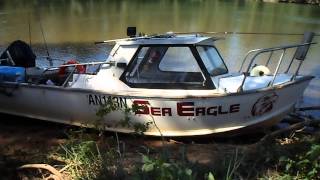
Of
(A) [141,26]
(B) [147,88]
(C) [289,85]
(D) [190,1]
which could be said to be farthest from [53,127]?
(D) [190,1]

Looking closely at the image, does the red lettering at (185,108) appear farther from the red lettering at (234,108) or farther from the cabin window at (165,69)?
the red lettering at (234,108)

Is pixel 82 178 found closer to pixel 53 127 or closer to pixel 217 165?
pixel 217 165

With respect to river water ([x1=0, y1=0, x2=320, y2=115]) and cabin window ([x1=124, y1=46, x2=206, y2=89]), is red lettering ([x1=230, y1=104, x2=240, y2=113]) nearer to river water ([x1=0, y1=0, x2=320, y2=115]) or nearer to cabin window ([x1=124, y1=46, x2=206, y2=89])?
cabin window ([x1=124, y1=46, x2=206, y2=89])

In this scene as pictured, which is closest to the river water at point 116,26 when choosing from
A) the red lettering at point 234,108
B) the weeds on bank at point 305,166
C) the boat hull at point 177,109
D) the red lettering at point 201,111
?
the boat hull at point 177,109

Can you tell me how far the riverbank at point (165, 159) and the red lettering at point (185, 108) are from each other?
0.54m

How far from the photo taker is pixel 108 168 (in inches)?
218

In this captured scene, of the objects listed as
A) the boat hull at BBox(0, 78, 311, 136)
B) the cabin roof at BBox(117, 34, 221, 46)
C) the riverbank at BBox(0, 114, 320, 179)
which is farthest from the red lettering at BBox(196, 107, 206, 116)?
the cabin roof at BBox(117, 34, 221, 46)

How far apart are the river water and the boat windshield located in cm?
407

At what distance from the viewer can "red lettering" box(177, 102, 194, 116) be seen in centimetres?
802

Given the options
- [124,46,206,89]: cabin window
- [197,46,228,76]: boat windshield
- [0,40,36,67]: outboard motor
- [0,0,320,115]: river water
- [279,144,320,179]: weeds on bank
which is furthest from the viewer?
[0,0,320,115]: river water

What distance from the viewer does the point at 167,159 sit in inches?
212

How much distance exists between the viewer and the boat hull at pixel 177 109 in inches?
316

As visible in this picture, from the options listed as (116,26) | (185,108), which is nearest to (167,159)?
(185,108)

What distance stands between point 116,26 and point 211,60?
20.7 metres
